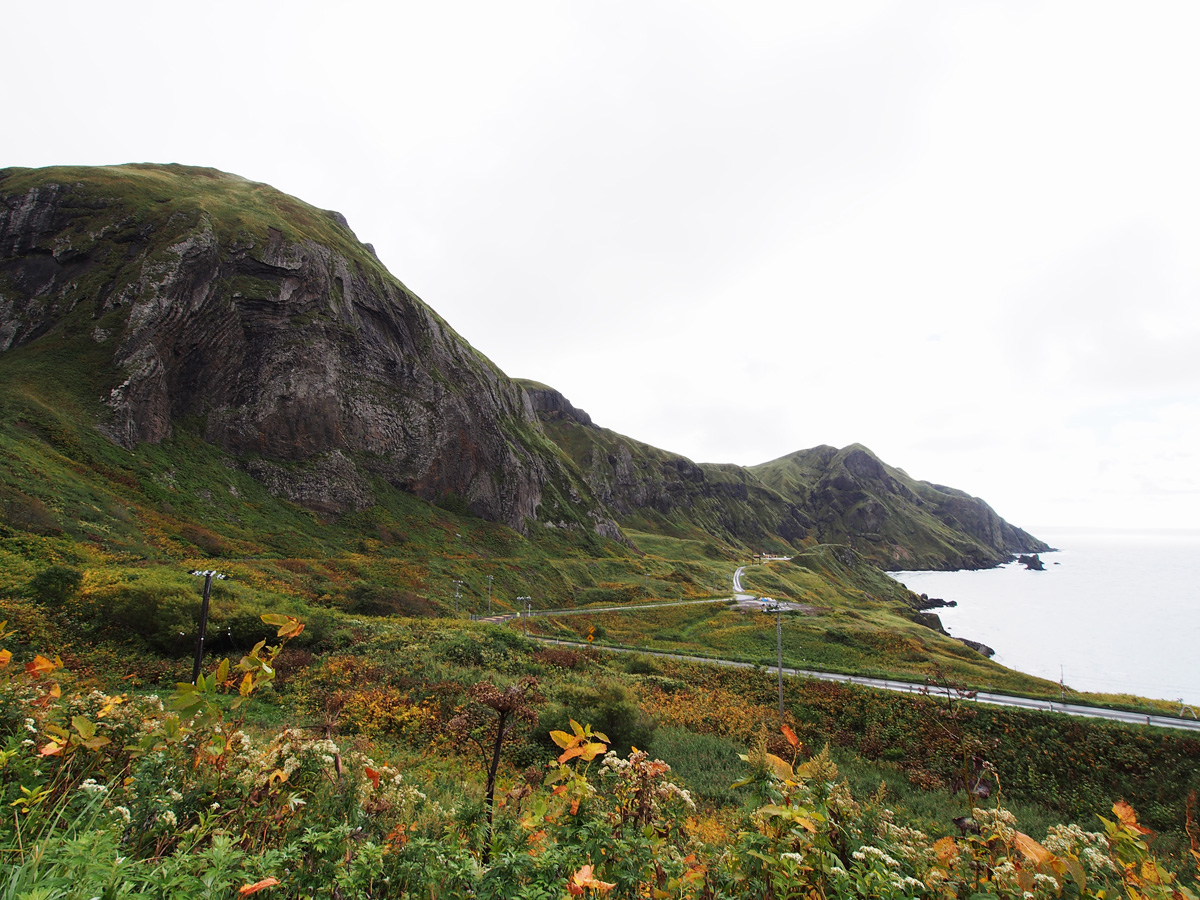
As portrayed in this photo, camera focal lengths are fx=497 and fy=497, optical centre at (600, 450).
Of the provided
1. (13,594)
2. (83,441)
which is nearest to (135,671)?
(13,594)

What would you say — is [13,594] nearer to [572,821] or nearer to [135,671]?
[135,671]

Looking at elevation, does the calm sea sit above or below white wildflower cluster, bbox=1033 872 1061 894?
below

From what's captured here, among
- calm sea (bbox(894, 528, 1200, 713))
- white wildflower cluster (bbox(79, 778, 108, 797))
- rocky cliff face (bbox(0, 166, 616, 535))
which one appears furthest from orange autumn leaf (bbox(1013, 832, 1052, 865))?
calm sea (bbox(894, 528, 1200, 713))

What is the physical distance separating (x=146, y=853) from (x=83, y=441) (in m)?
57.4

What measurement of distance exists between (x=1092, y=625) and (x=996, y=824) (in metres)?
131

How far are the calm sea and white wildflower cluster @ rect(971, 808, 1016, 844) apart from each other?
79.5 metres

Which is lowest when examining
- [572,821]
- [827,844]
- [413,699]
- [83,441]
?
[413,699]

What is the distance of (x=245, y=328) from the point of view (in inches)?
2431

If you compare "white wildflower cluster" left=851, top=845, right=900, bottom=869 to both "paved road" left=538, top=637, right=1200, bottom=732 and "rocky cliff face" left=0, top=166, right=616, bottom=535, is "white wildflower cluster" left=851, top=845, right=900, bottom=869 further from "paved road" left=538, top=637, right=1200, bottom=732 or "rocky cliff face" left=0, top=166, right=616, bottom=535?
"rocky cliff face" left=0, top=166, right=616, bottom=535

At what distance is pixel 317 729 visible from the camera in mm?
12719

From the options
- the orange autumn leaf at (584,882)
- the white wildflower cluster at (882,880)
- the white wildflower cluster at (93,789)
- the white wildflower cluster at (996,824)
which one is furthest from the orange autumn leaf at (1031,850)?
the white wildflower cluster at (93,789)

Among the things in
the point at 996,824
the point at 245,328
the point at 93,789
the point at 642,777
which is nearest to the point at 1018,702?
the point at 996,824

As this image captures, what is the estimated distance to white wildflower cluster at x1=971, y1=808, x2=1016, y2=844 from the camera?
2.79 metres

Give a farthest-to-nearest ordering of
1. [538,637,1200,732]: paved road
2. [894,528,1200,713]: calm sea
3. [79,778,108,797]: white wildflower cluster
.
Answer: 1. [894,528,1200,713]: calm sea
2. [538,637,1200,732]: paved road
3. [79,778,108,797]: white wildflower cluster
